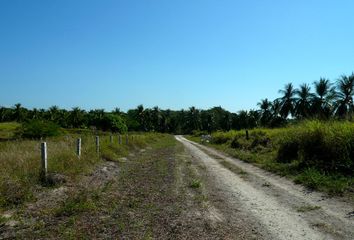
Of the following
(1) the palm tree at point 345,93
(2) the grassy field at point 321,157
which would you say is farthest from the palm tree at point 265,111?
(2) the grassy field at point 321,157

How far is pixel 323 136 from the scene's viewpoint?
15375 millimetres

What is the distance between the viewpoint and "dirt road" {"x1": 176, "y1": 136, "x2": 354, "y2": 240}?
6441 mm

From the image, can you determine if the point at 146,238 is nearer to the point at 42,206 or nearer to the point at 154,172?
the point at 42,206

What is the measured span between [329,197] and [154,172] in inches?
286

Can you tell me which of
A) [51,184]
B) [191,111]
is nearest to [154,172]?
[51,184]

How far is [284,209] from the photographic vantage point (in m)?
8.29

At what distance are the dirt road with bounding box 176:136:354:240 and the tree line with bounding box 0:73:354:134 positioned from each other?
8916 mm

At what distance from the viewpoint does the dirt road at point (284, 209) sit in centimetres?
644

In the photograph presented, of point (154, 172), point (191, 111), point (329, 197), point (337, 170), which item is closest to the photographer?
point (329, 197)

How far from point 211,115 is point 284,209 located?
128 m

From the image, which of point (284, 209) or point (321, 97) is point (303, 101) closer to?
point (321, 97)

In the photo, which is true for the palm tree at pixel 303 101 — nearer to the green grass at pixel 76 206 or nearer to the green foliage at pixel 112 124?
the green foliage at pixel 112 124

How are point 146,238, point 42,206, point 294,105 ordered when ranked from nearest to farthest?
point 146,238 < point 42,206 < point 294,105

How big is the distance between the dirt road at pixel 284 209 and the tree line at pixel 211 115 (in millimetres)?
8916
